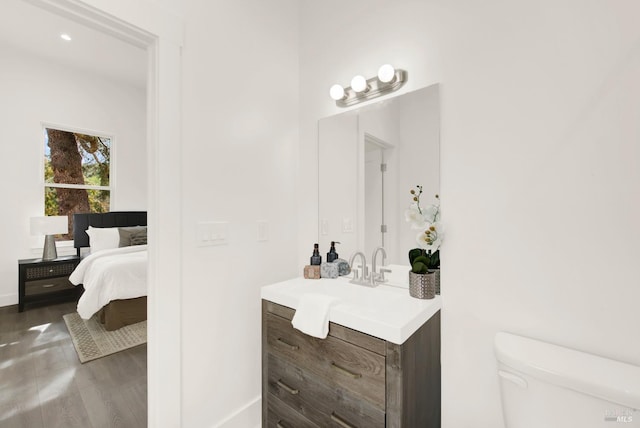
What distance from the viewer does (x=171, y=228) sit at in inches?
50.3

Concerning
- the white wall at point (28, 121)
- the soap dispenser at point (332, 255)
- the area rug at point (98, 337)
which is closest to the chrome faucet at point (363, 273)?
the soap dispenser at point (332, 255)

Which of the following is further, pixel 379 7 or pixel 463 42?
pixel 379 7

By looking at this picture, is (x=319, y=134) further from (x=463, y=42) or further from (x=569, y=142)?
(x=569, y=142)

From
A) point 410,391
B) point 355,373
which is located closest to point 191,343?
point 355,373

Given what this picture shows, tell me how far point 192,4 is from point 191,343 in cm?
171

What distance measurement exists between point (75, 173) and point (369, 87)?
4.62 meters

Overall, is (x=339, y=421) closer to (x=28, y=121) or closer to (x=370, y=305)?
(x=370, y=305)

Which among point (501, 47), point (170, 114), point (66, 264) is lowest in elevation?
point (66, 264)

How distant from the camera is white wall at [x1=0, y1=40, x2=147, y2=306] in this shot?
3.38 metres

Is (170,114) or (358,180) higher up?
(170,114)

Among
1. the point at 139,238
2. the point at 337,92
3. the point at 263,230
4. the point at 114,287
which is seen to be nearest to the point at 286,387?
the point at 263,230

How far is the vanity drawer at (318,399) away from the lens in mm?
1031

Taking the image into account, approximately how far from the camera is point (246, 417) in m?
1.60

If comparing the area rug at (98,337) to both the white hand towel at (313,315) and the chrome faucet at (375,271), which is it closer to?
the white hand towel at (313,315)
